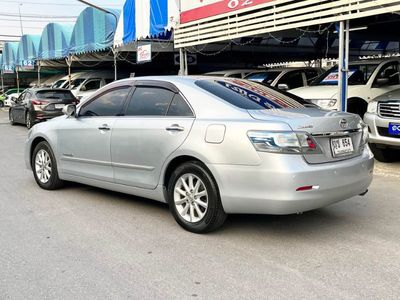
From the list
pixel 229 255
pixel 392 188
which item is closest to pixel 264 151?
pixel 229 255

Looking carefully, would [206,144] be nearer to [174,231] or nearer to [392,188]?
[174,231]

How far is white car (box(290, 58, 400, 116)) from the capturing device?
9.95 meters

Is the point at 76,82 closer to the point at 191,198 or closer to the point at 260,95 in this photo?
the point at 260,95

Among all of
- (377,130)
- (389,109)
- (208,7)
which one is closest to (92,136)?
(377,130)

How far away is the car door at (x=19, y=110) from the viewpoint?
57.8 ft

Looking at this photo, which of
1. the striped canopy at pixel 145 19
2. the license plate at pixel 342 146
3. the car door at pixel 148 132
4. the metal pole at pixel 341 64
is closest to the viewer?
the license plate at pixel 342 146

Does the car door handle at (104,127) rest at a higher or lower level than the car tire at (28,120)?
higher

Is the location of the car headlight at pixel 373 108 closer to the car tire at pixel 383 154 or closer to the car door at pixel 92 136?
the car tire at pixel 383 154

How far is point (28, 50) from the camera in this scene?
30.7 meters

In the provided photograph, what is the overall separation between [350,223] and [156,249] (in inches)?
83.6

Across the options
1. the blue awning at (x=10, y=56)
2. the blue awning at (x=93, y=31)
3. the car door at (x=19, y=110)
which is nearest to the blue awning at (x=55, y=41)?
the blue awning at (x=93, y=31)

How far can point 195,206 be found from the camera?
4.71 metres

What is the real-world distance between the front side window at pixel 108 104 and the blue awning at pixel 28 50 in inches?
979

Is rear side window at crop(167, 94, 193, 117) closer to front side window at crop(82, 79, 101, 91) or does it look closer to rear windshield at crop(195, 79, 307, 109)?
rear windshield at crop(195, 79, 307, 109)
